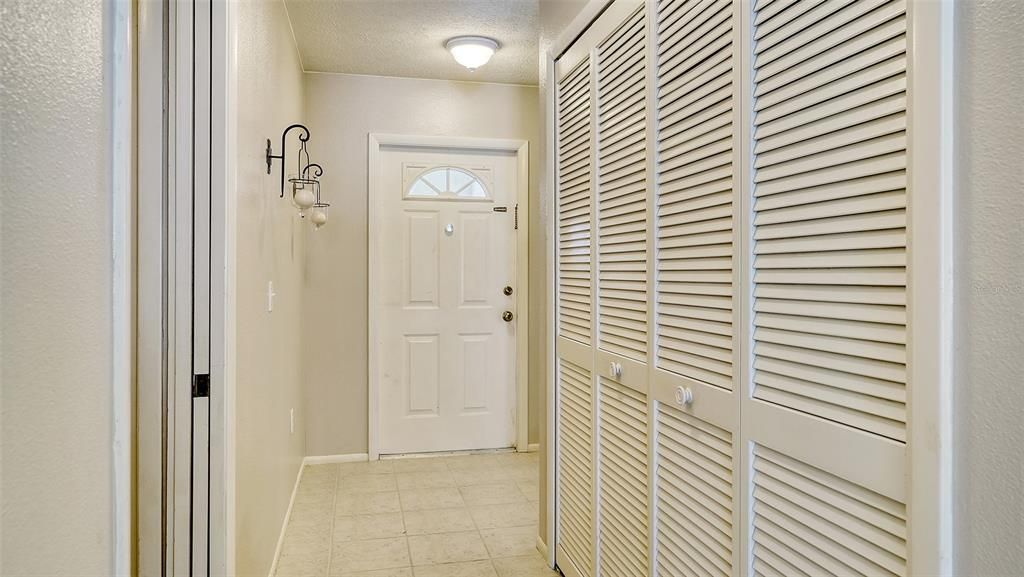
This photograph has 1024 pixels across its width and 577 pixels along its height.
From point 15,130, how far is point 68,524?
39 cm

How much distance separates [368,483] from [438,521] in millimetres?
708

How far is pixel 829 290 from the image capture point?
104cm

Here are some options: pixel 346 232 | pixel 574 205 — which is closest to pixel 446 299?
pixel 346 232

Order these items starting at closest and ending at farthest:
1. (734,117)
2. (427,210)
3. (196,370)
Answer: (734,117) < (196,370) < (427,210)

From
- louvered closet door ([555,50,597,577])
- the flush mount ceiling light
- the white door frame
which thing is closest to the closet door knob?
louvered closet door ([555,50,597,577])

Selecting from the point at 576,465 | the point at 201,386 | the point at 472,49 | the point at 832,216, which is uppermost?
the point at 472,49

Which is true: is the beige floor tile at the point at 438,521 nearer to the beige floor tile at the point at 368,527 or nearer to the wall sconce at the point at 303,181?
the beige floor tile at the point at 368,527

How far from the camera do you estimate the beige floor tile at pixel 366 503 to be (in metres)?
3.18

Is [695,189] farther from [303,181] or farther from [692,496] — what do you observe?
[303,181]

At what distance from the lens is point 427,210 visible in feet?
13.4

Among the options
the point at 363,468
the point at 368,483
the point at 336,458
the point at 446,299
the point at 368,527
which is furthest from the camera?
the point at 446,299

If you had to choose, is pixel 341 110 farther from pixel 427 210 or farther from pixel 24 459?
pixel 24 459

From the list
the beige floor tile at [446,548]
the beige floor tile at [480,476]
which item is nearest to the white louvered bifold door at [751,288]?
the beige floor tile at [446,548]

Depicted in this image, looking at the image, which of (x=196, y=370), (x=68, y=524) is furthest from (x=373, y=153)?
(x=68, y=524)
